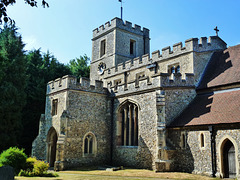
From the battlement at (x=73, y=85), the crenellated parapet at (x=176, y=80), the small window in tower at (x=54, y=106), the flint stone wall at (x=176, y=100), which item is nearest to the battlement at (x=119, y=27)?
the battlement at (x=73, y=85)

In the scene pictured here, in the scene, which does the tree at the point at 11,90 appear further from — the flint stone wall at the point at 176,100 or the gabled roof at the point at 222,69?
the gabled roof at the point at 222,69

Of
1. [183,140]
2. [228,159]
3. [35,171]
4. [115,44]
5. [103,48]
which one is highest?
[103,48]

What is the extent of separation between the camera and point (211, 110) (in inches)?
565

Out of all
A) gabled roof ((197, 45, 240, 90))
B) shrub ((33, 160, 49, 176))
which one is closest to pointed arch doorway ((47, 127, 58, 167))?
shrub ((33, 160, 49, 176))

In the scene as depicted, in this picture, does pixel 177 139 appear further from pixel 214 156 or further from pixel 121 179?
pixel 121 179

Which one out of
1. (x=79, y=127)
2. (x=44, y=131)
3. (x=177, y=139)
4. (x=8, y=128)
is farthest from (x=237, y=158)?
(x=8, y=128)

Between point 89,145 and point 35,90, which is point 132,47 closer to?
point 35,90

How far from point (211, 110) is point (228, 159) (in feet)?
9.35

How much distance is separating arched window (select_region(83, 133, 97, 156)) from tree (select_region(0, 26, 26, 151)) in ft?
25.2

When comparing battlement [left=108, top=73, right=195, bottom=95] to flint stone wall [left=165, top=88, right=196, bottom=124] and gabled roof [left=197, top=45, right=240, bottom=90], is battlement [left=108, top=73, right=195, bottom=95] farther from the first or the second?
gabled roof [left=197, top=45, right=240, bottom=90]

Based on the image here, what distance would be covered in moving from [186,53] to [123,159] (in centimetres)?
861

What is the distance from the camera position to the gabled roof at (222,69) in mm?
15653

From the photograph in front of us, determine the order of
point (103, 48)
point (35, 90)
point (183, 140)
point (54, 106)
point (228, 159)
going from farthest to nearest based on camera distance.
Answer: point (103, 48), point (35, 90), point (54, 106), point (183, 140), point (228, 159)

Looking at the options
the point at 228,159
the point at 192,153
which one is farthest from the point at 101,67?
the point at 228,159
